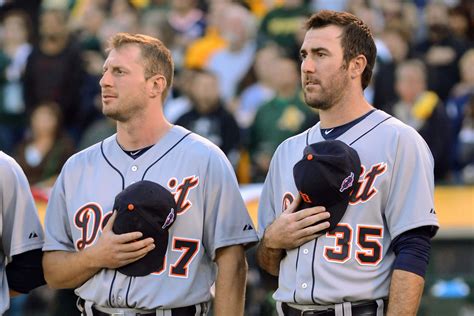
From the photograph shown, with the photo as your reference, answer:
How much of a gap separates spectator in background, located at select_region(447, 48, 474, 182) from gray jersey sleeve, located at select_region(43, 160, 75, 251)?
4.81 meters

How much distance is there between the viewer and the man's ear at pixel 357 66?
4.97 metres

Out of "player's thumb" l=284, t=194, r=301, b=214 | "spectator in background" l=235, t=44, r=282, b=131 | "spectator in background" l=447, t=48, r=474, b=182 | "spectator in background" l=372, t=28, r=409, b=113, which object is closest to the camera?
"player's thumb" l=284, t=194, r=301, b=214

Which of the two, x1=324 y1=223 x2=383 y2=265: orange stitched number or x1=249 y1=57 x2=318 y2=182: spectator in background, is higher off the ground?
x1=249 y1=57 x2=318 y2=182: spectator in background

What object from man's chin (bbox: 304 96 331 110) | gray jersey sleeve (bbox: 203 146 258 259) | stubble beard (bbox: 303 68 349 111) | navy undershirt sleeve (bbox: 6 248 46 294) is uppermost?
stubble beard (bbox: 303 68 349 111)

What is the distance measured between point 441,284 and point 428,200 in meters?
3.63

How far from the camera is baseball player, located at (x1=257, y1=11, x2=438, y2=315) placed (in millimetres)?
4750

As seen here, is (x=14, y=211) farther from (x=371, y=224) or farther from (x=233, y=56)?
(x=233, y=56)

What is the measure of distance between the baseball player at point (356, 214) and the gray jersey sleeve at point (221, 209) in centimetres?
15

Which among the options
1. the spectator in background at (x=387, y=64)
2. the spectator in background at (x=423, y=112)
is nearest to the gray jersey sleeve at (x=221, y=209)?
the spectator in background at (x=423, y=112)

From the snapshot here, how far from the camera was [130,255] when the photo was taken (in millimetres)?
4984

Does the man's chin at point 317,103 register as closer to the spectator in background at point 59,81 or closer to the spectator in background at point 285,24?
the spectator in background at point 59,81

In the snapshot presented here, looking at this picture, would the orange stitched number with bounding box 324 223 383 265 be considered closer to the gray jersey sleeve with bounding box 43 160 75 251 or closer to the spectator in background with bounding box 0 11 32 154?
the gray jersey sleeve with bounding box 43 160 75 251

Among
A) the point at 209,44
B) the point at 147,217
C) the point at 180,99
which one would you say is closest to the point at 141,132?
the point at 147,217

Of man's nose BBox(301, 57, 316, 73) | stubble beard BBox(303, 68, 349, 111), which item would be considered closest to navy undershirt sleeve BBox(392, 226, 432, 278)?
stubble beard BBox(303, 68, 349, 111)
